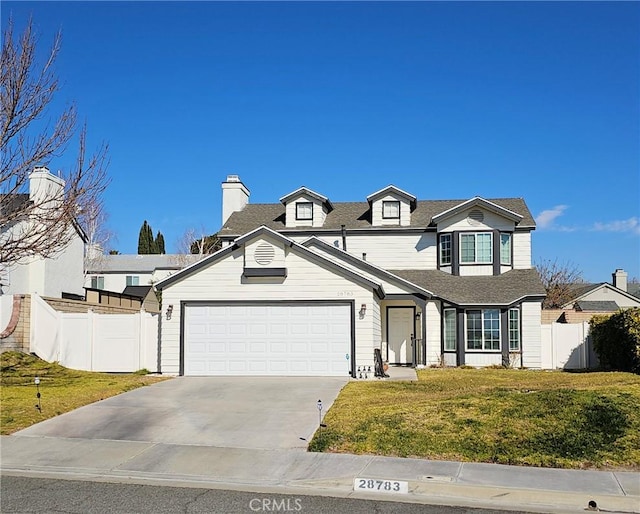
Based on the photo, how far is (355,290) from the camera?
21688 millimetres

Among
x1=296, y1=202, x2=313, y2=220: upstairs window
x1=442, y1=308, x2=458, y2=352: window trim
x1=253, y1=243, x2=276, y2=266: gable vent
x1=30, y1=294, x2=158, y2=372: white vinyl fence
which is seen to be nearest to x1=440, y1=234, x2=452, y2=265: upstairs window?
x1=442, y1=308, x2=458, y2=352: window trim

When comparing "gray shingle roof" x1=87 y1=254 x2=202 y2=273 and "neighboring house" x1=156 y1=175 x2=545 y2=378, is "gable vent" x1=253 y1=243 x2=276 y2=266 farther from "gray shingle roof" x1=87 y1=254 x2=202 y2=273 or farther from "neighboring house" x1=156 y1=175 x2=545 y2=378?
"gray shingle roof" x1=87 y1=254 x2=202 y2=273

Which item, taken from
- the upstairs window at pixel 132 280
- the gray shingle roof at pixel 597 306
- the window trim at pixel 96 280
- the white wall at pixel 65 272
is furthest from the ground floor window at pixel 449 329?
the window trim at pixel 96 280

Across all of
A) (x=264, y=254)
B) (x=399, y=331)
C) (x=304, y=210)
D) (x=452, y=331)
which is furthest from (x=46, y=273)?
(x=452, y=331)

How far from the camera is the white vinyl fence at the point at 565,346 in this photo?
26.7 m

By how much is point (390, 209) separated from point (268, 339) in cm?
1129

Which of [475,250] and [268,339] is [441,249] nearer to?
[475,250]

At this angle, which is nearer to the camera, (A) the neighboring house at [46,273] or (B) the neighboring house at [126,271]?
(A) the neighboring house at [46,273]

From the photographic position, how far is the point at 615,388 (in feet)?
49.3

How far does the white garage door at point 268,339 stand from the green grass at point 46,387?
6.16 feet

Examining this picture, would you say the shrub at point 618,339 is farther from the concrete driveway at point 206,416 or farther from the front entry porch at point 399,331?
the concrete driveway at point 206,416

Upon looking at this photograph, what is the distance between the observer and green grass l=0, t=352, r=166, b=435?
14.4 m

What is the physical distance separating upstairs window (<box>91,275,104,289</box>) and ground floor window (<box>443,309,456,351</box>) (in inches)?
1388

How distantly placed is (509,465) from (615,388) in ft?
18.7
